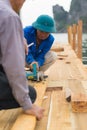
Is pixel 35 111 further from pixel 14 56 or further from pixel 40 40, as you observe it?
pixel 40 40

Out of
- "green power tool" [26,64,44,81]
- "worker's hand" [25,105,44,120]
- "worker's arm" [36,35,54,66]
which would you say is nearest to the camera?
"worker's hand" [25,105,44,120]

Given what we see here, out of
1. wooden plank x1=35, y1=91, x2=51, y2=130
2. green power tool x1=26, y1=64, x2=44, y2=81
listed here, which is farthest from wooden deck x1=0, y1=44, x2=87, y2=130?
green power tool x1=26, y1=64, x2=44, y2=81

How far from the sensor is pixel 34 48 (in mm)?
4613

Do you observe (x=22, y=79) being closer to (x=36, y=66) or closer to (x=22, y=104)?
(x=22, y=104)

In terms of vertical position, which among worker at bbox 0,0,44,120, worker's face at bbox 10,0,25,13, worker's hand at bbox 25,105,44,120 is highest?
worker's face at bbox 10,0,25,13

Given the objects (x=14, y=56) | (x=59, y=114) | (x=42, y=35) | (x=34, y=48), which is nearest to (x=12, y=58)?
(x=14, y=56)

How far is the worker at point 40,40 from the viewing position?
4.24 m

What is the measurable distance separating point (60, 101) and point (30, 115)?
91 cm

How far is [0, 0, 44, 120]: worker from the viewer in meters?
2.28

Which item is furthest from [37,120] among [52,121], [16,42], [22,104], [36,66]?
[36,66]

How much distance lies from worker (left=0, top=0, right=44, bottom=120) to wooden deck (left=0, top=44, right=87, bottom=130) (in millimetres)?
187

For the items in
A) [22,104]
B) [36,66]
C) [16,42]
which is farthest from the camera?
[36,66]

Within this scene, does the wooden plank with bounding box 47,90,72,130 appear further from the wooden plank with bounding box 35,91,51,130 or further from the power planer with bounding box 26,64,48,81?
the power planer with bounding box 26,64,48,81

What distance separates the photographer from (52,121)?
2.89 m
